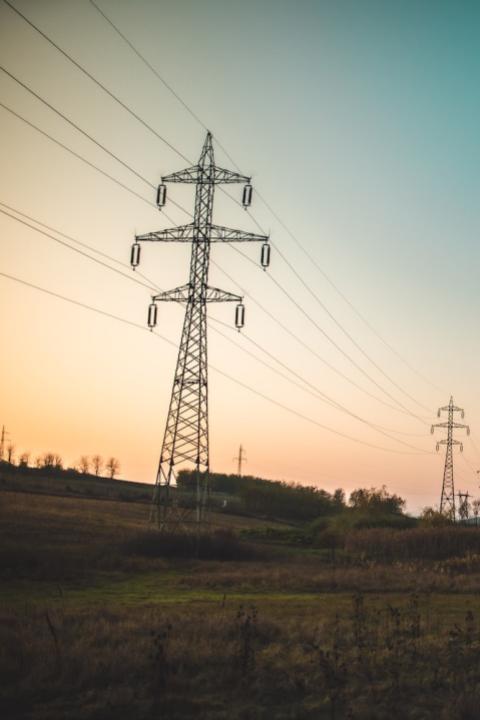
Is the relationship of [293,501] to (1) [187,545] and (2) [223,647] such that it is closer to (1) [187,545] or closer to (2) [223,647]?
(1) [187,545]

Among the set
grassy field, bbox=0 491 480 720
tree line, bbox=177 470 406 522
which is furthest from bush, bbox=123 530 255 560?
tree line, bbox=177 470 406 522

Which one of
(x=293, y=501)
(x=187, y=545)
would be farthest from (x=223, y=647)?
(x=293, y=501)

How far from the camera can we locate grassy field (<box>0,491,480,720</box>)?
40.1 ft

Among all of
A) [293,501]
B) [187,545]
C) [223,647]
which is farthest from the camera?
[293,501]

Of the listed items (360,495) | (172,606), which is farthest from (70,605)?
(360,495)

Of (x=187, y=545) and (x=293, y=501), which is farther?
(x=293, y=501)

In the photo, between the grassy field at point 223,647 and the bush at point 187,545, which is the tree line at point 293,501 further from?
the grassy field at point 223,647

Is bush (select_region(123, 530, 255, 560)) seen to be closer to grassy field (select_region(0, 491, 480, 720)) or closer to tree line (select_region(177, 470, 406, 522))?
grassy field (select_region(0, 491, 480, 720))

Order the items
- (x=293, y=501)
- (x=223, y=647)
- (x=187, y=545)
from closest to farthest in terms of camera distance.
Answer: (x=223, y=647) < (x=187, y=545) < (x=293, y=501)

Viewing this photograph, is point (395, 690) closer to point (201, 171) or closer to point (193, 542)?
point (193, 542)

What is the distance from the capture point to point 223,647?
15.7m

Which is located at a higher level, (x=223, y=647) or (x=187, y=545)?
(x=223, y=647)

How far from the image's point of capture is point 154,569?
34594 millimetres

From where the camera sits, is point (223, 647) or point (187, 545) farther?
point (187, 545)
